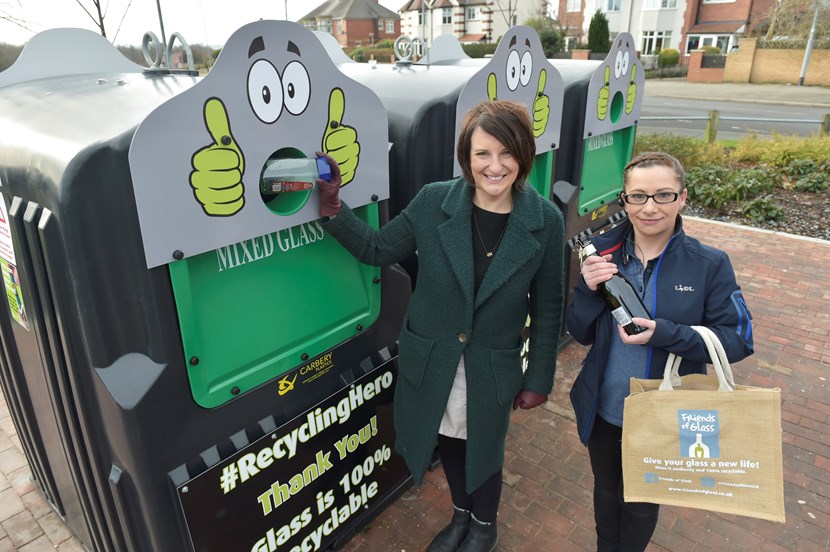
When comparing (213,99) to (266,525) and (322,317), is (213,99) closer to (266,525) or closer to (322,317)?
(322,317)

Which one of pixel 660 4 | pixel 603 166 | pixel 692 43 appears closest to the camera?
pixel 603 166

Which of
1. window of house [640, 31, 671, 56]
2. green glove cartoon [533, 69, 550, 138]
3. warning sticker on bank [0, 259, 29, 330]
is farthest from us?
window of house [640, 31, 671, 56]

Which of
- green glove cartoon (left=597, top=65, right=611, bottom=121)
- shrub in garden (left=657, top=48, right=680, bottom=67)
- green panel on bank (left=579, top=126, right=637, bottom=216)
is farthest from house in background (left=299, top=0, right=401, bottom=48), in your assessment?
green glove cartoon (left=597, top=65, right=611, bottom=121)

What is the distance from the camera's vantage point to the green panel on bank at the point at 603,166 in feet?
13.3

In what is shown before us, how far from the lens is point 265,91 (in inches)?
68.6

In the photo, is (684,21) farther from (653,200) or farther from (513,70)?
(653,200)

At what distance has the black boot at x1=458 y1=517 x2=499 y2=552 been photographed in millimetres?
2562

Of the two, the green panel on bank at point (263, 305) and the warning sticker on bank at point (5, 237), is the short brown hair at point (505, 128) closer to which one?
the green panel on bank at point (263, 305)

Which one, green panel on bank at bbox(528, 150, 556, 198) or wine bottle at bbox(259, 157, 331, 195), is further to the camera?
green panel on bank at bbox(528, 150, 556, 198)

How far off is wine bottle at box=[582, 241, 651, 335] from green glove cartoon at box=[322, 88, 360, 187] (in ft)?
3.04

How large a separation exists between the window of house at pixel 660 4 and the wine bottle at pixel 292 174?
43.3 meters

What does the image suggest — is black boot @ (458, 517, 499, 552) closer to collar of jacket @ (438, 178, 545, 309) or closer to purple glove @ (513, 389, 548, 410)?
purple glove @ (513, 389, 548, 410)

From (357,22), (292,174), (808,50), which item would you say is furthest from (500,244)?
(357,22)

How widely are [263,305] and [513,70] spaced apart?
181 centimetres
